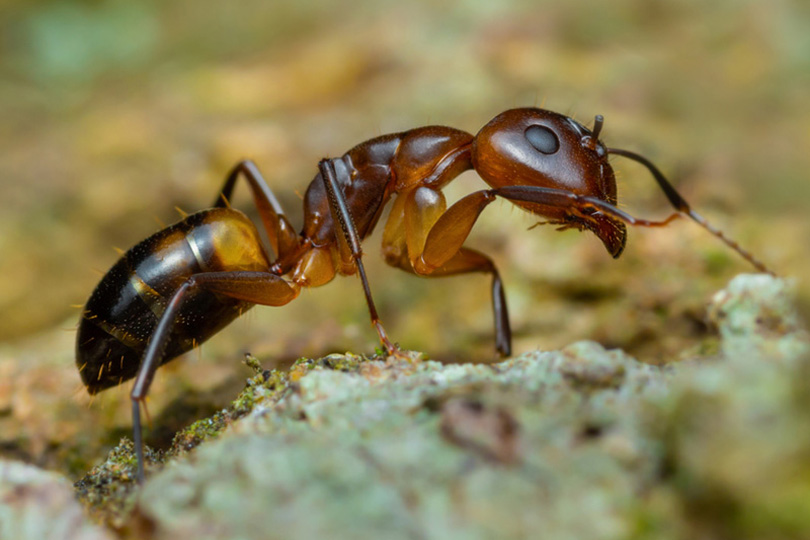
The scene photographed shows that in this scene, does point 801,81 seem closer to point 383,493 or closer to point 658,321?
point 658,321

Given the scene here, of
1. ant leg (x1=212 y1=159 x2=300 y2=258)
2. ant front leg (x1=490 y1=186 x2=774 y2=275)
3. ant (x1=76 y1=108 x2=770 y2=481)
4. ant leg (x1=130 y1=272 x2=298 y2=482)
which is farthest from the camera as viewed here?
ant leg (x1=212 y1=159 x2=300 y2=258)

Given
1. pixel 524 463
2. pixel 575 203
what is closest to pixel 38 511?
pixel 524 463

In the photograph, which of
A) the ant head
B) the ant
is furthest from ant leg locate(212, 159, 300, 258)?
the ant head

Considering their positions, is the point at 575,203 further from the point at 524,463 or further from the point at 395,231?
the point at 524,463

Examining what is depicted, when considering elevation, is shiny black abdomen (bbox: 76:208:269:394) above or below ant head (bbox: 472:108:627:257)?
below

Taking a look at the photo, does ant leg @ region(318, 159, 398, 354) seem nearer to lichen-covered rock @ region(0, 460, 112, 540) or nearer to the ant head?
the ant head

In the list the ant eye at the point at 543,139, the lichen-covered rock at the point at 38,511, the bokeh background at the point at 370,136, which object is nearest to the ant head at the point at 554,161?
the ant eye at the point at 543,139

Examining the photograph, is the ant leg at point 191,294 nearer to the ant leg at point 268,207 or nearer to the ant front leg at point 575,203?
the ant leg at point 268,207
